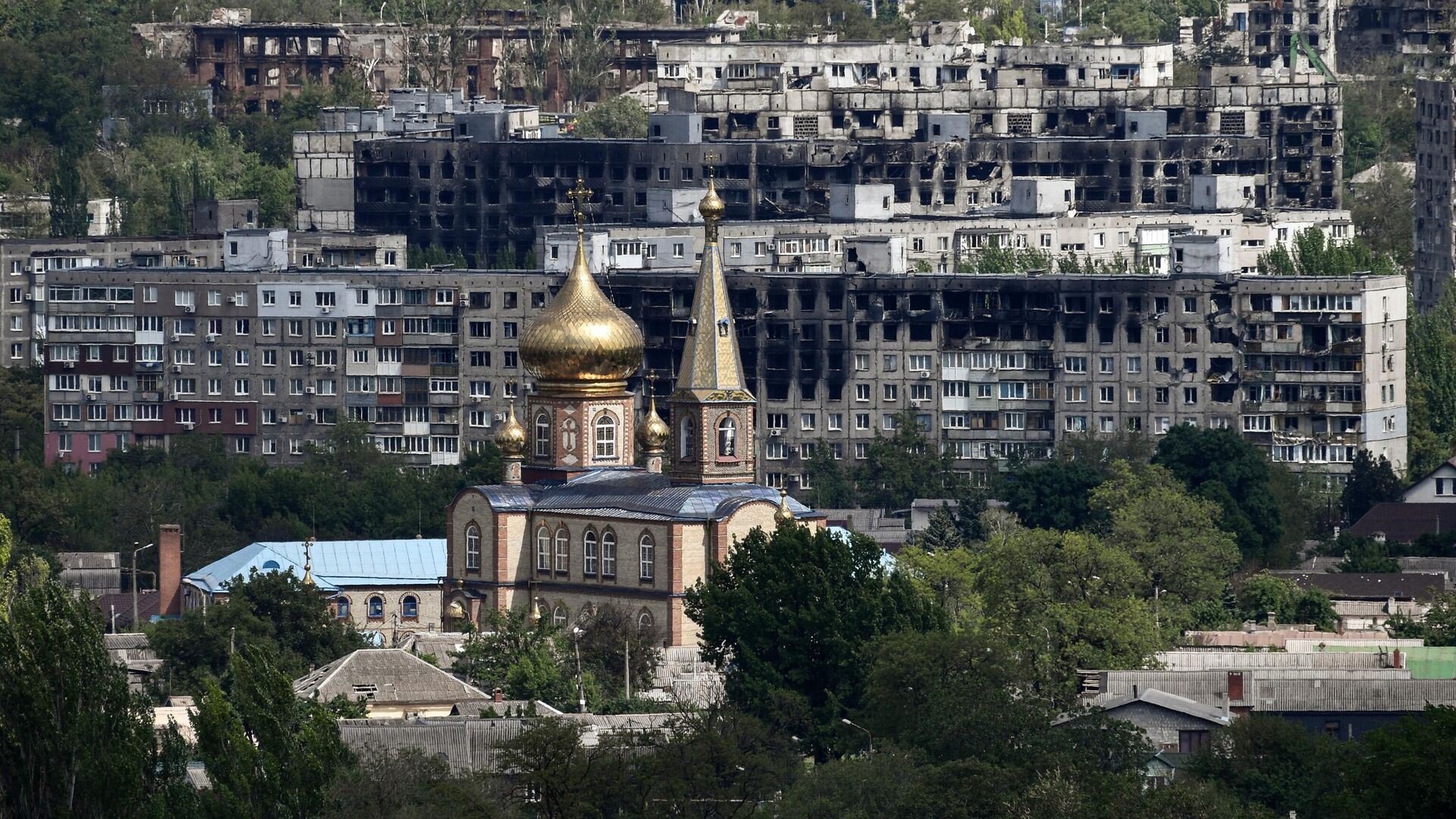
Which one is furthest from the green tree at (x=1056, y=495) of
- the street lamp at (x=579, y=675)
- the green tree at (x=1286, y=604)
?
the street lamp at (x=579, y=675)

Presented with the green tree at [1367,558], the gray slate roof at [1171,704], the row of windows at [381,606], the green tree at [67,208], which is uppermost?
the green tree at [67,208]

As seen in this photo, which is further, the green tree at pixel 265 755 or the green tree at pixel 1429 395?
the green tree at pixel 1429 395

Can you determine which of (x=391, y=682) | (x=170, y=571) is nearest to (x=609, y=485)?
(x=391, y=682)

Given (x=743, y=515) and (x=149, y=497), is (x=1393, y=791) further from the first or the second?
(x=149, y=497)

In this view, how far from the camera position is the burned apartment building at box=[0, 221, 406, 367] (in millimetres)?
165125

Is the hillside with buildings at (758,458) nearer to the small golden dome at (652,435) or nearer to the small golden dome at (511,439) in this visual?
the small golden dome at (652,435)

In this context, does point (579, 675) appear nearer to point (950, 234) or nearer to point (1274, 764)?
point (1274, 764)

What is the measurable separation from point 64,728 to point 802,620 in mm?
23516

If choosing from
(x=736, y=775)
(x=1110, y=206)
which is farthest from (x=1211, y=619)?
(x=1110, y=206)

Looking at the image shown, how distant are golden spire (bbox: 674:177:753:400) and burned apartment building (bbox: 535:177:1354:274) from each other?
3704cm

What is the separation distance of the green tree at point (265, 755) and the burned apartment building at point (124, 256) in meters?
81.9

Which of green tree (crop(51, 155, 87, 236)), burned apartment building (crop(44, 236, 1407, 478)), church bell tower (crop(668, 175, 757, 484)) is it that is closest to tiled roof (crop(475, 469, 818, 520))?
church bell tower (crop(668, 175, 757, 484))

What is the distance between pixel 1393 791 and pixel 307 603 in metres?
36.8

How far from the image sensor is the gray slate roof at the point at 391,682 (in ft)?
322
